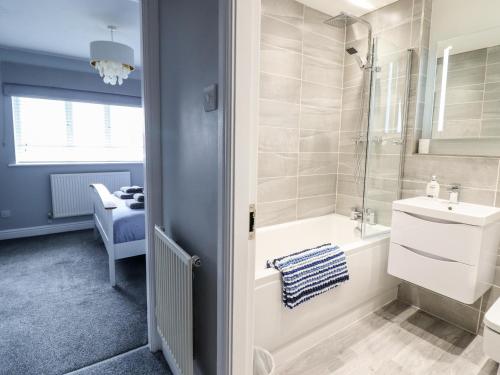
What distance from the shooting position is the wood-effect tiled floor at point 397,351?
67.6 inches

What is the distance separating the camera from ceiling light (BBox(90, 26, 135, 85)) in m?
2.74

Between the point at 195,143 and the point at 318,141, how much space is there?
5.74 feet

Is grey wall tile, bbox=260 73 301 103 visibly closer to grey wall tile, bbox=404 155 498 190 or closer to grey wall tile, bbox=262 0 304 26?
grey wall tile, bbox=262 0 304 26

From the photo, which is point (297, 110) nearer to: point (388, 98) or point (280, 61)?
point (280, 61)

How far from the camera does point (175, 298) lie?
54.3 inches

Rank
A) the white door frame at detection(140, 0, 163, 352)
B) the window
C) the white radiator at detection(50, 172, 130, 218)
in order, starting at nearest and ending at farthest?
the white door frame at detection(140, 0, 163, 352)
the window
the white radiator at detection(50, 172, 130, 218)

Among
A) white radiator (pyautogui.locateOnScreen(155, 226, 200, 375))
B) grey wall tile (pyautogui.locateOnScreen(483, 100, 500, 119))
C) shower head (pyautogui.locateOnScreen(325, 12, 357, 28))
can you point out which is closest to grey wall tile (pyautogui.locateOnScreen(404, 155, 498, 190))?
grey wall tile (pyautogui.locateOnScreen(483, 100, 500, 119))

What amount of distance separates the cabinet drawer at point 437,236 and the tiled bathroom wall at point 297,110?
0.90 metres

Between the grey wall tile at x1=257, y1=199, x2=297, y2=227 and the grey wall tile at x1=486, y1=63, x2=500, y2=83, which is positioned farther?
the grey wall tile at x1=257, y1=199, x2=297, y2=227

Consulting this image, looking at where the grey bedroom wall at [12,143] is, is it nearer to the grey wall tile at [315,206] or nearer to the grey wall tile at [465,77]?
Result: the grey wall tile at [315,206]

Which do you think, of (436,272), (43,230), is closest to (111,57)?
(43,230)

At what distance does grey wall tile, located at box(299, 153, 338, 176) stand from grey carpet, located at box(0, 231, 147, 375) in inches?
70.4

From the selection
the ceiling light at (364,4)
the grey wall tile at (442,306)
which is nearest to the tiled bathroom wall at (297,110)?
the ceiling light at (364,4)

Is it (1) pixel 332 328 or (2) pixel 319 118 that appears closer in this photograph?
(1) pixel 332 328
